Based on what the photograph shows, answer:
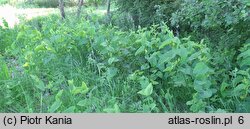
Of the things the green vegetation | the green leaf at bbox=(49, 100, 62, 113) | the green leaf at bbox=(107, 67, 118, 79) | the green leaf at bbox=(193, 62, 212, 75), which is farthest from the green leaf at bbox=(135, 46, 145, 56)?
the green leaf at bbox=(49, 100, 62, 113)

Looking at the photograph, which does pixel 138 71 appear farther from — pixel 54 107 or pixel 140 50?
pixel 54 107

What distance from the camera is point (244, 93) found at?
2723mm

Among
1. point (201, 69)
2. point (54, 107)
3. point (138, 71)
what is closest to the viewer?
point (54, 107)

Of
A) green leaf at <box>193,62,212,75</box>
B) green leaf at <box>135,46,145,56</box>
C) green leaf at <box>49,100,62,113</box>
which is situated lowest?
green leaf at <box>49,100,62,113</box>

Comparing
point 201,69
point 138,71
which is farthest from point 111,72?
point 201,69

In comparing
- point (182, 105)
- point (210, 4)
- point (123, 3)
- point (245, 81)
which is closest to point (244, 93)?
point (245, 81)

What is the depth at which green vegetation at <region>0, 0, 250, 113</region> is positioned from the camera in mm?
2834

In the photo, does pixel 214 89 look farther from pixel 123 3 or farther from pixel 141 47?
pixel 123 3

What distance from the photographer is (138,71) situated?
3230 mm

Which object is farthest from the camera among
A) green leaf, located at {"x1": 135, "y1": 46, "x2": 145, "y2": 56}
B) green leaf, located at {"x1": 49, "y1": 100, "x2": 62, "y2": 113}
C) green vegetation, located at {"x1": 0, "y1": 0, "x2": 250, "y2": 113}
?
green leaf, located at {"x1": 135, "y1": 46, "x2": 145, "y2": 56}

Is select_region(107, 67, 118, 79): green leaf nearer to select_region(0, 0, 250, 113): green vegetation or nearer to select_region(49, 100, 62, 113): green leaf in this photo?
select_region(0, 0, 250, 113): green vegetation

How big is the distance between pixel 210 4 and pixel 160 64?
0.82 meters

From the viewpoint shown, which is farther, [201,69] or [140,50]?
[140,50]

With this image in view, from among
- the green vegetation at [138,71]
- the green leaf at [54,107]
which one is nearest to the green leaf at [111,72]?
the green vegetation at [138,71]
